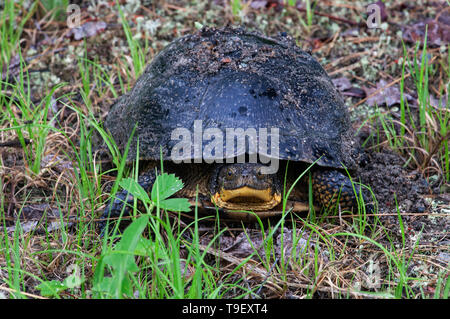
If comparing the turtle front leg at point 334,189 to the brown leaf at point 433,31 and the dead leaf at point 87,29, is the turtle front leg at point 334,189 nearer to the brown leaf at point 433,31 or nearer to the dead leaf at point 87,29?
the brown leaf at point 433,31

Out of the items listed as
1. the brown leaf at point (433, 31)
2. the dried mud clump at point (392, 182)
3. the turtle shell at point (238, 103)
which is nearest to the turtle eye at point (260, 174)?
the turtle shell at point (238, 103)

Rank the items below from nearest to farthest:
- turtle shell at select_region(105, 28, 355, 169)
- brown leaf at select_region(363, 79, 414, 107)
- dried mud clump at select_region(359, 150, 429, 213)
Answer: turtle shell at select_region(105, 28, 355, 169)
dried mud clump at select_region(359, 150, 429, 213)
brown leaf at select_region(363, 79, 414, 107)

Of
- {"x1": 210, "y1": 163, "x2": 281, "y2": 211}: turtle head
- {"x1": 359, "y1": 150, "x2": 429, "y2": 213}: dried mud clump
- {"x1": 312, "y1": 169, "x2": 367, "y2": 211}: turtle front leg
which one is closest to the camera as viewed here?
{"x1": 210, "y1": 163, "x2": 281, "y2": 211}: turtle head

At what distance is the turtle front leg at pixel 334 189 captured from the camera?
3.08 meters

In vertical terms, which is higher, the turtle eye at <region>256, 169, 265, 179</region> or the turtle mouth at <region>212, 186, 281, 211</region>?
the turtle eye at <region>256, 169, 265, 179</region>

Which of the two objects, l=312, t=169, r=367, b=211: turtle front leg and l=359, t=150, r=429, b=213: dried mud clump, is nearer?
l=312, t=169, r=367, b=211: turtle front leg

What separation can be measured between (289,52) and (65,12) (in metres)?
2.96

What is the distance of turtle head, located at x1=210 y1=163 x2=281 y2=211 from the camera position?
2.85m

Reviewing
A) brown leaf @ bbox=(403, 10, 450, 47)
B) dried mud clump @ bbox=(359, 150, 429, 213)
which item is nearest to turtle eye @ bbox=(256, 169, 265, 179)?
dried mud clump @ bbox=(359, 150, 429, 213)

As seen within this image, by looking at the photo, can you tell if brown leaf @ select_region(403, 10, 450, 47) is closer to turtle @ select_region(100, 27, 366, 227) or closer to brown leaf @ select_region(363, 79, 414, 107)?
brown leaf @ select_region(363, 79, 414, 107)

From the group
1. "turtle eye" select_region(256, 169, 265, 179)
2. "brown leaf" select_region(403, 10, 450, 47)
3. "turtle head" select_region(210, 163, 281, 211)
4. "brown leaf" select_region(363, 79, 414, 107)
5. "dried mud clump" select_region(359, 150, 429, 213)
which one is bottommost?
"dried mud clump" select_region(359, 150, 429, 213)

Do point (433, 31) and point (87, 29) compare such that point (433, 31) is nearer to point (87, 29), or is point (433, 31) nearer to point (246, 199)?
point (246, 199)

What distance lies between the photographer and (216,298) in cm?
233

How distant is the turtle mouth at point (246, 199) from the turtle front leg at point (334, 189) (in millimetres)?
297
